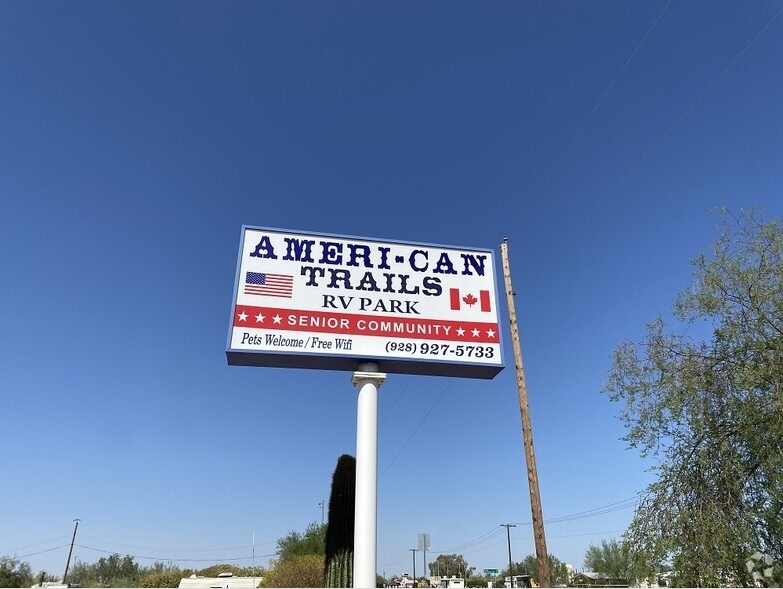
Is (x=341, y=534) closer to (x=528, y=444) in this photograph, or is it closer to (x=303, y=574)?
(x=528, y=444)

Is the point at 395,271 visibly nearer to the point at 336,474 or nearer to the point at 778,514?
the point at 336,474

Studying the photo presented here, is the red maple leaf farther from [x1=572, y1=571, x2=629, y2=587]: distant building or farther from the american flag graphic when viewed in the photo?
[x1=572, y1=571, x2=629, y2=587]: distant building

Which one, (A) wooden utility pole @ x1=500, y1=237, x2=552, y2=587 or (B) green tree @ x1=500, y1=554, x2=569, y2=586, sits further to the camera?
(B) green tree @ x1=500, y1=554, x2=569, y2=586

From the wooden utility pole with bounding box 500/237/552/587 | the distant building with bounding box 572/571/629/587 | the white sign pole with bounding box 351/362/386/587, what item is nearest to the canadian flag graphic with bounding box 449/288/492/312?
the white sign pole with bounding box 351/362/386/587

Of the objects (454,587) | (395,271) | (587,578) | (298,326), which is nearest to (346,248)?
(395,271)

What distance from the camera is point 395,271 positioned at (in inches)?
404

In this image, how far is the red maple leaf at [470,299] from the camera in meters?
10.2

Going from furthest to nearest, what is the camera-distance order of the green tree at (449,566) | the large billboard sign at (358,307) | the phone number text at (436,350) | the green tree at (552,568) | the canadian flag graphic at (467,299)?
the green tree at (449,566)
the green tree at (552,568)
the canadian flag graphic at (467,299)
the phone number text at (436,350)
the large billboard sign at (358,307)

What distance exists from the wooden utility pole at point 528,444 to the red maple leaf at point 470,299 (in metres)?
3.78

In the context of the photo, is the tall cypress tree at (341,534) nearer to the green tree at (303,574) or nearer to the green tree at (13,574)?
the green tree at (303,574)

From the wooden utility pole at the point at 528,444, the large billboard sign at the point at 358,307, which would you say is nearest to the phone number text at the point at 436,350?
the large billboard sign at the point at 358,307

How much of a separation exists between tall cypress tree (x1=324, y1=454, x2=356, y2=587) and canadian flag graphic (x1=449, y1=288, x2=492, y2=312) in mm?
4982

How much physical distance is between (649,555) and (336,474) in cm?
747

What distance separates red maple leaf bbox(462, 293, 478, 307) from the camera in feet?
33.5
